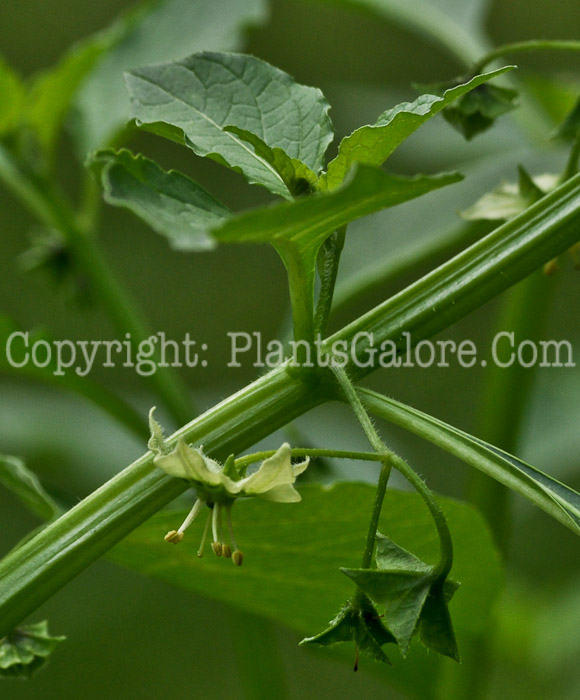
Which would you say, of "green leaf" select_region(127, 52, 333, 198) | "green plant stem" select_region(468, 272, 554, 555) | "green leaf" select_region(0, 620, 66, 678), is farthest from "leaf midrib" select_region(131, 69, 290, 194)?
"green plant stem" select_region(468, 272, 554, 555)

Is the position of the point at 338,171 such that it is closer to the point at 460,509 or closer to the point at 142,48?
the point at 460,509

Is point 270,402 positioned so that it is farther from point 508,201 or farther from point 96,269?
point 96,269

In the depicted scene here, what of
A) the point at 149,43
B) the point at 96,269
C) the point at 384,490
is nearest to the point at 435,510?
the point at 384,490

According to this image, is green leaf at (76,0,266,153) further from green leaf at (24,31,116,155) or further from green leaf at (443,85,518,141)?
green leaf at (443,85,518,141)

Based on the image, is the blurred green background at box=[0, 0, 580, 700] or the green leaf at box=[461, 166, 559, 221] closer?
the green leaf at box=[461, 166, 559, 221]

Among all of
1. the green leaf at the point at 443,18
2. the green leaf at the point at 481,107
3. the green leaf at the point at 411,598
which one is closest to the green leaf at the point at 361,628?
the green leaf at the point at 411,598

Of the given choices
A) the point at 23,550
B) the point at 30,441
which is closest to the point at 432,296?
the point at 23,550
